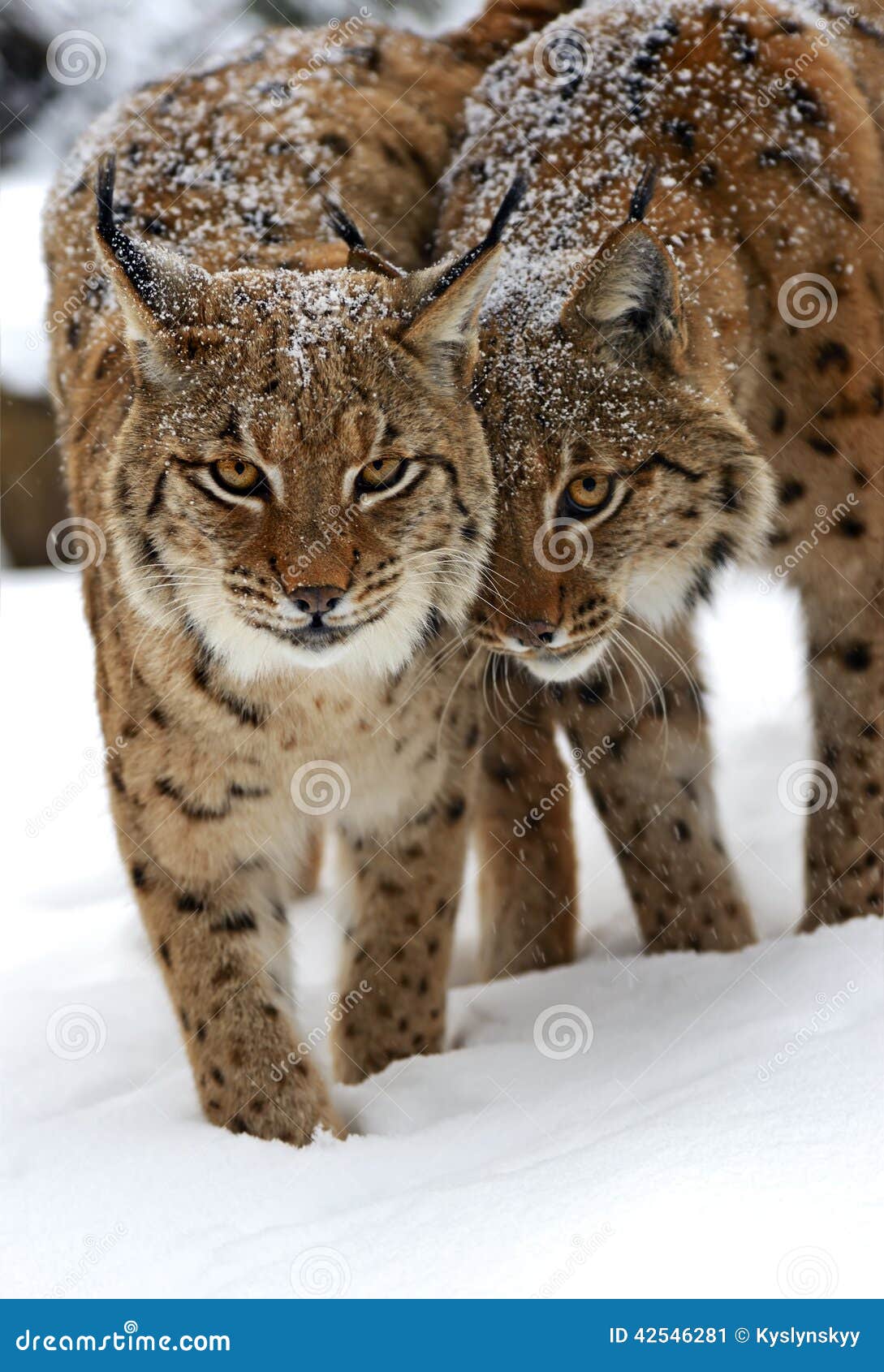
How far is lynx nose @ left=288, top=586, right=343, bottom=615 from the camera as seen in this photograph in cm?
304

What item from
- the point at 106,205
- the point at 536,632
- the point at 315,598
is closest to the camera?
the point at 315,598

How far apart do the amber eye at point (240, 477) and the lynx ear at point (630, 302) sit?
33.4 inches

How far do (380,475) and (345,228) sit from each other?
2.88 ft

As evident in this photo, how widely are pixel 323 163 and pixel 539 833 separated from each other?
2051 mm

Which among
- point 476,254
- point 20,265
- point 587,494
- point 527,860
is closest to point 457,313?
point 476,254

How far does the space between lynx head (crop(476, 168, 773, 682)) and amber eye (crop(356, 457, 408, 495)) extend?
0.34m

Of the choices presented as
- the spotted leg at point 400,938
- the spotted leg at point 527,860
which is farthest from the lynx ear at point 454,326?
the spotted leg at point 527,860

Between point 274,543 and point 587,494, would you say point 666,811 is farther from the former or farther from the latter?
point 274,543

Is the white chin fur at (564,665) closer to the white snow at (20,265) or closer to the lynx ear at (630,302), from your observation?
the lynx ear at (630,302)

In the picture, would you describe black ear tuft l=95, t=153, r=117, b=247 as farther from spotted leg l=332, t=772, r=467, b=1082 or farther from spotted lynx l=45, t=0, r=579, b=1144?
spotted leg l=332, t=772, r=467, b=1082

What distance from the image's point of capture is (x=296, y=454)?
10.1ft

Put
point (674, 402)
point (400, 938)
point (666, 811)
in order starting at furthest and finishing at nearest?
point (666, 811) < point (400, 938) < point (674, 402)

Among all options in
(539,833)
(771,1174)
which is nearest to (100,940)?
(539,833)
